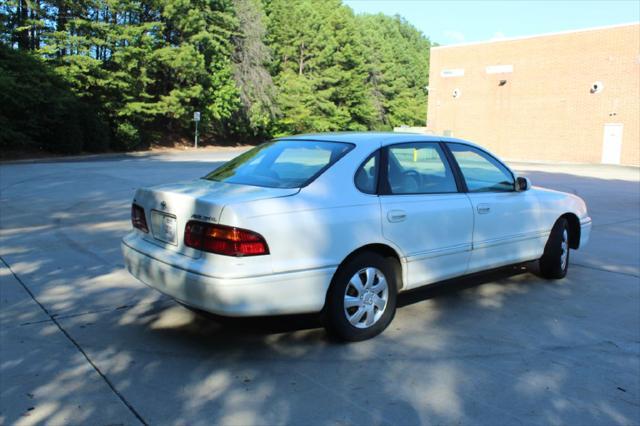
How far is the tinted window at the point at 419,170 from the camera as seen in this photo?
16.1 ft

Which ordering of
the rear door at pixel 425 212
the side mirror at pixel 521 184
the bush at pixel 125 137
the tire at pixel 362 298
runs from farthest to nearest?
1. the bush at pixel 125 137
2. the side mirror at pixel 521 184
3. the rear door at pixel 425 212
4. the tire at pixel 362 298

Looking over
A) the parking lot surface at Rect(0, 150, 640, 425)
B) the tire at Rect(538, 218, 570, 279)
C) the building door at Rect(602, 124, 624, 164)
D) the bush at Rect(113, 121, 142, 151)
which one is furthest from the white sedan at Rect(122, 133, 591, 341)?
the building door at Rect(602, 124, 624, 164)

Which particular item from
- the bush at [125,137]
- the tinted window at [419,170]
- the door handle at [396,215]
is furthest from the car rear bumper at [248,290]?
the bush at [125,137]

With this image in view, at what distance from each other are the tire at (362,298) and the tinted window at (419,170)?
0.66 meters

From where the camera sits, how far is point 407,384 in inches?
151

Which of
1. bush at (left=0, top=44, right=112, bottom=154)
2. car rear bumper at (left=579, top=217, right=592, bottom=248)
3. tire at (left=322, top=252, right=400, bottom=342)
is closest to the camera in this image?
tire at (left=322, top=252, right=400, bottom=342)

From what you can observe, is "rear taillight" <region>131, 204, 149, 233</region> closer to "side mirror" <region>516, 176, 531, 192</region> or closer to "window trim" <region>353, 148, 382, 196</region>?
"window trim" <region>353, 148, 382, 196</region>

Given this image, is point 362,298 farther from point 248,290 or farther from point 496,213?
point 496,213

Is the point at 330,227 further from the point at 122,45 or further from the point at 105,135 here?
the point at 122,45

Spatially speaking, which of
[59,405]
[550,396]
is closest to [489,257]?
[550,396]

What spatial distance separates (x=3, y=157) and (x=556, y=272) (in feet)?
97.2

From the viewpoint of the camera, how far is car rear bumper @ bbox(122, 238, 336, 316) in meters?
3.89

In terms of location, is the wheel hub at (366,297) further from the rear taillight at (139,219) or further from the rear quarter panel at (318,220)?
the rear taillight at (139,219)

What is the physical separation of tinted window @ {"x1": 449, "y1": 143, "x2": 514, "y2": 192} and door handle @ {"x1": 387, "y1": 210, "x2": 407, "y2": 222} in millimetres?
1034
